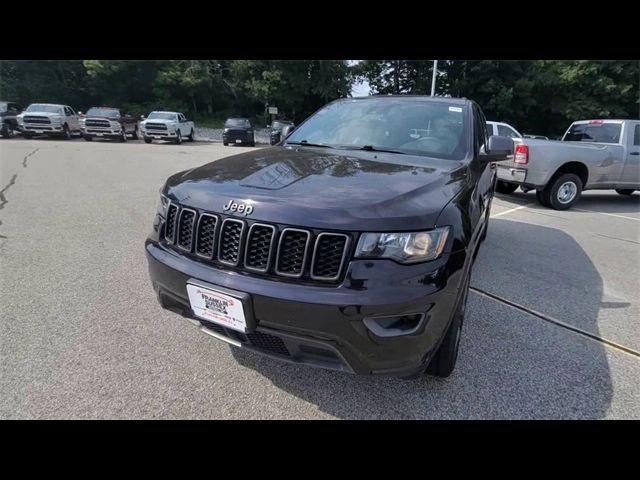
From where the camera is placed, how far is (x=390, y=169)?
2428 millimetres

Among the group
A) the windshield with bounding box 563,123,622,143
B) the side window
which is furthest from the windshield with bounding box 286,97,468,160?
the side window

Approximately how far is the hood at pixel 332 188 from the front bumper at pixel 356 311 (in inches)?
9.3

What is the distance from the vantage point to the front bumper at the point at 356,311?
173 cm

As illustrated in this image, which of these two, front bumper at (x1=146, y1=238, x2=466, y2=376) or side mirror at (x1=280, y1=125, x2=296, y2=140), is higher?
side mirror at (x1=280, y1=125, x2=296, y2=140)

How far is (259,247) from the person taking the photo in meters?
1.90

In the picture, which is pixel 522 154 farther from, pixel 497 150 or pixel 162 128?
pixel 162 128

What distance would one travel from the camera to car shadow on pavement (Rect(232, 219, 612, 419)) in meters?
2.25

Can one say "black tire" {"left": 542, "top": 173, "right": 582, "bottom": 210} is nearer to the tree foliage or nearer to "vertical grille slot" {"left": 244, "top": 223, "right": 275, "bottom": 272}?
"vertical grille slot" {"left": 244, "top": 223, "right": 275, "bottom": 272}

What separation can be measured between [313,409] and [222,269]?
990 millimetres

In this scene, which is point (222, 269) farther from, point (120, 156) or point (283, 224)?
point (120, 156)

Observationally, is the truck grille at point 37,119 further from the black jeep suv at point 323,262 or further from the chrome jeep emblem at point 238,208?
the chrome jeep emblem at point 238,208

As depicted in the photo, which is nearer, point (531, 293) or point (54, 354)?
point (54, 354)
